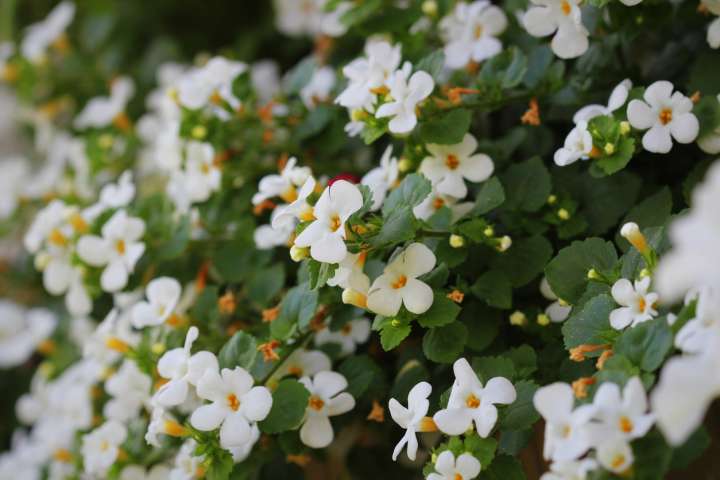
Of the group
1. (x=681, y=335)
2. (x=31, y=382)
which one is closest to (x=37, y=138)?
(x=31, y=382)

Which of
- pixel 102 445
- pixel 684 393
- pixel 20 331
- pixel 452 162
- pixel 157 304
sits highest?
pixel 684 393

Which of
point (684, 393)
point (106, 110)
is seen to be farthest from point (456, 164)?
point (106, 110)

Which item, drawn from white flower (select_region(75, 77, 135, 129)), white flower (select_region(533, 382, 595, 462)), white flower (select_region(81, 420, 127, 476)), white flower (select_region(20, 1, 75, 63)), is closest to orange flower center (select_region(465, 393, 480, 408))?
white flower (select_region(533, 382, 595, 462))

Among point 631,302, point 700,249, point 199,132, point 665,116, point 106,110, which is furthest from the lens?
point 106,110

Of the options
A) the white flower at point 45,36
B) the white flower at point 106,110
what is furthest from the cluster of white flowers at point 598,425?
the white flower at point 45,36

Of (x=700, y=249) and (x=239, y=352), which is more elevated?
(x=700, y=249)

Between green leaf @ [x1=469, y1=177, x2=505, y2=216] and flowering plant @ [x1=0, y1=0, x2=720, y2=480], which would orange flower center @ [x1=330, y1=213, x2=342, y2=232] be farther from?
green leaf @ [x1=469, y1=177, x2=505, y2=216]

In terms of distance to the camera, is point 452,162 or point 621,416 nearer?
point 621,416

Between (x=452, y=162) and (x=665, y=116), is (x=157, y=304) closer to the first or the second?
(x=452, y=162)
